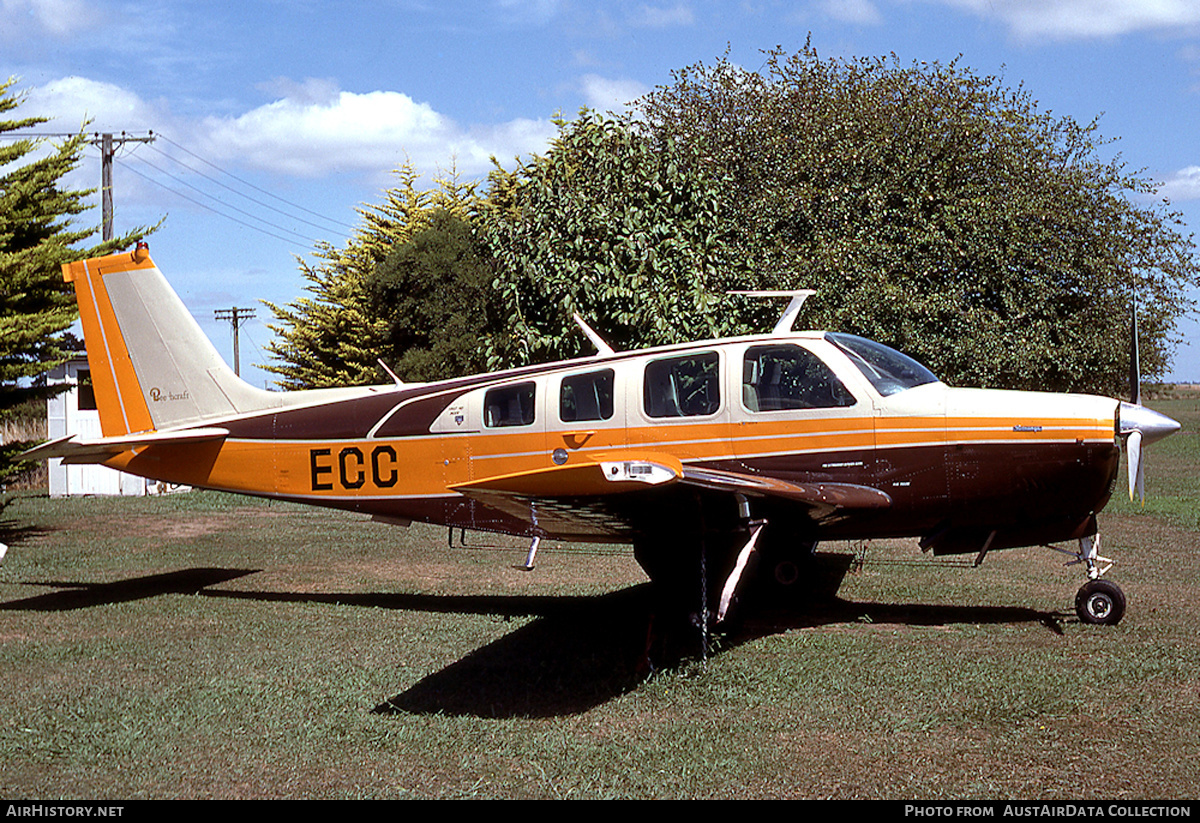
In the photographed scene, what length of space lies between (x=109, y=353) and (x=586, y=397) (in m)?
5.89

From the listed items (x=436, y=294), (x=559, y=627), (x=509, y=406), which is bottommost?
(x=559, y=627)

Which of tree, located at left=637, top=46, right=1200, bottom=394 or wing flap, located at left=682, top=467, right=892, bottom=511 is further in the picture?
tree, located at left=637, top=46, right=1200, bottom=394

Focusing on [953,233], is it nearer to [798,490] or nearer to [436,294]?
[798,490]

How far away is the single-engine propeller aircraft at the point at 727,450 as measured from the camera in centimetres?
773

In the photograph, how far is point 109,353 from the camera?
36.4ft

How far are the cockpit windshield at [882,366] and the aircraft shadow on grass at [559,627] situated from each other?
2.22m

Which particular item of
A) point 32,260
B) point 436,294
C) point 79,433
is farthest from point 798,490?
point 436,294

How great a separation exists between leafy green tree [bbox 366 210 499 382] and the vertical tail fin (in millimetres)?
21463

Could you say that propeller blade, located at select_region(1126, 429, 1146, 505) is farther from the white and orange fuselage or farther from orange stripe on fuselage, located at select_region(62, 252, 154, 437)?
orange stripe on fuselage, located at select_region(62, 252, 154, 437)

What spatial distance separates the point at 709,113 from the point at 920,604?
67.2 ft

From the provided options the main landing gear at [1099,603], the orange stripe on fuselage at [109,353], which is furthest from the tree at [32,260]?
the main landing gear at [1099,603]

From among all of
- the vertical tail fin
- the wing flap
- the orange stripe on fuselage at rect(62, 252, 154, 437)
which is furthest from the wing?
the orange stripe on fuselage at rect(62, 252, 154, 437)

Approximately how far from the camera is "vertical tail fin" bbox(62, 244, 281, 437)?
427 inches

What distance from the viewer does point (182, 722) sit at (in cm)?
630
